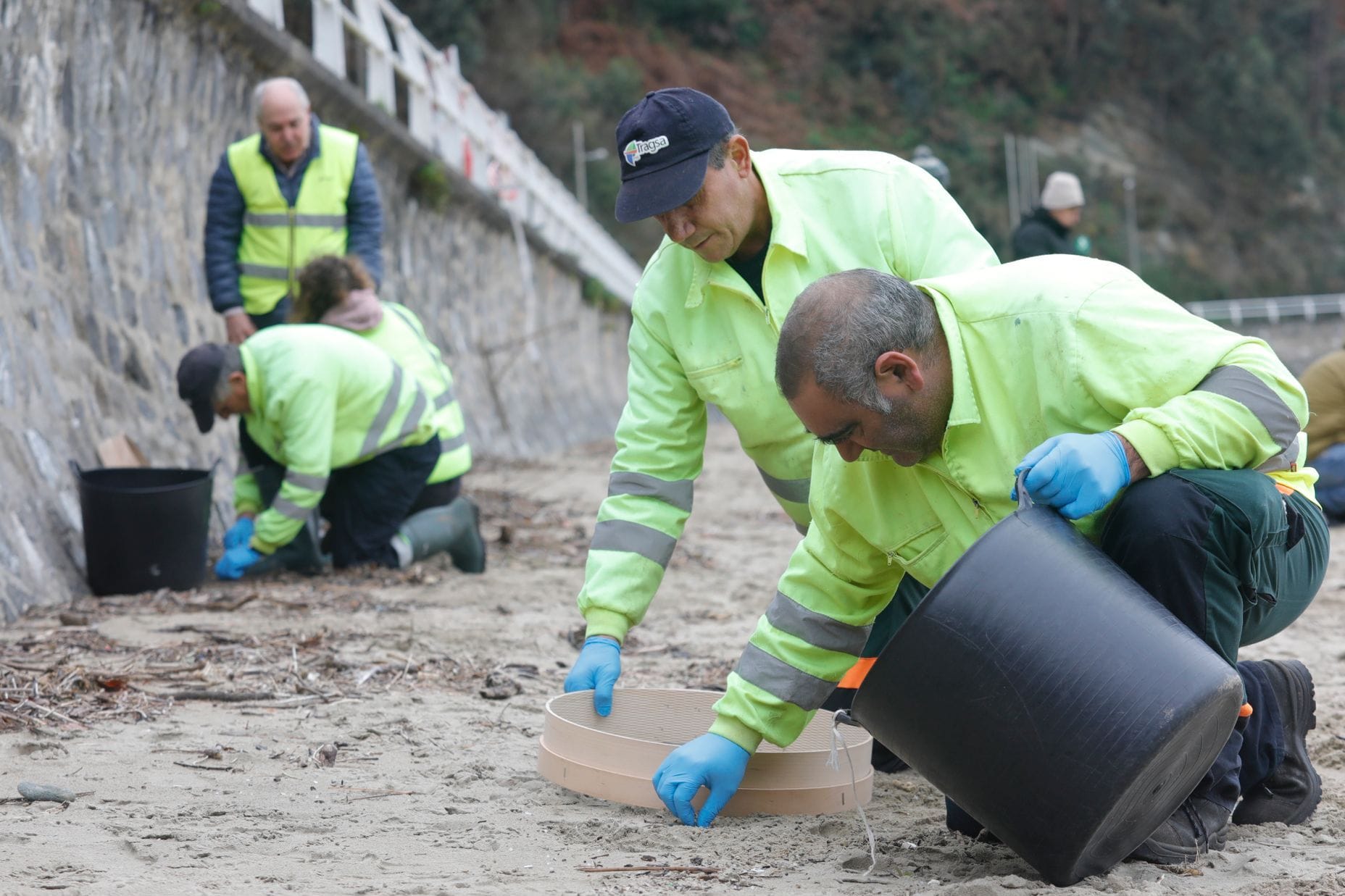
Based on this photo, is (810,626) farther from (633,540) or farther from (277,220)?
(277,220)

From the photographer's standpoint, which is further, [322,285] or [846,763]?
[322,285]

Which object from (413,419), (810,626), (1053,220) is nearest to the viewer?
(810,626)

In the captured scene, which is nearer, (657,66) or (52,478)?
(52,478)

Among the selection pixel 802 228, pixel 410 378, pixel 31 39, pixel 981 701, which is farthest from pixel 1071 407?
pixel 31 39

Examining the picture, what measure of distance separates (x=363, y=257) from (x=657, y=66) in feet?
111

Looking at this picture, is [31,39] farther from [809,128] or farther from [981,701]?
[809,128]

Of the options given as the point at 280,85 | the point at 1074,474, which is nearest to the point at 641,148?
the point at 1074,474

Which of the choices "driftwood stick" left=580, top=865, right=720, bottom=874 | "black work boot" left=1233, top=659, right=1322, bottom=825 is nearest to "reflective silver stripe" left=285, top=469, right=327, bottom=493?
"driftwood stick" left=580, top=865, right=720, bottom=874

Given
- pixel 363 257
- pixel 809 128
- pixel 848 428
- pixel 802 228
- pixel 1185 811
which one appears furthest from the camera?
pixel 809 128

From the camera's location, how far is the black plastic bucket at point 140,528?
4.52 meters

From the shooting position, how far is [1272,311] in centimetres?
3406

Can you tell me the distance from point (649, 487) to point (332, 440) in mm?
2336

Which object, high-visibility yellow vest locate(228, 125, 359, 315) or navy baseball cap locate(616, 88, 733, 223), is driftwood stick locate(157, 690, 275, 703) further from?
high-visibility yellow vest locate(228, 125, 359, 315)

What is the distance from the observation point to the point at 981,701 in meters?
2.10
